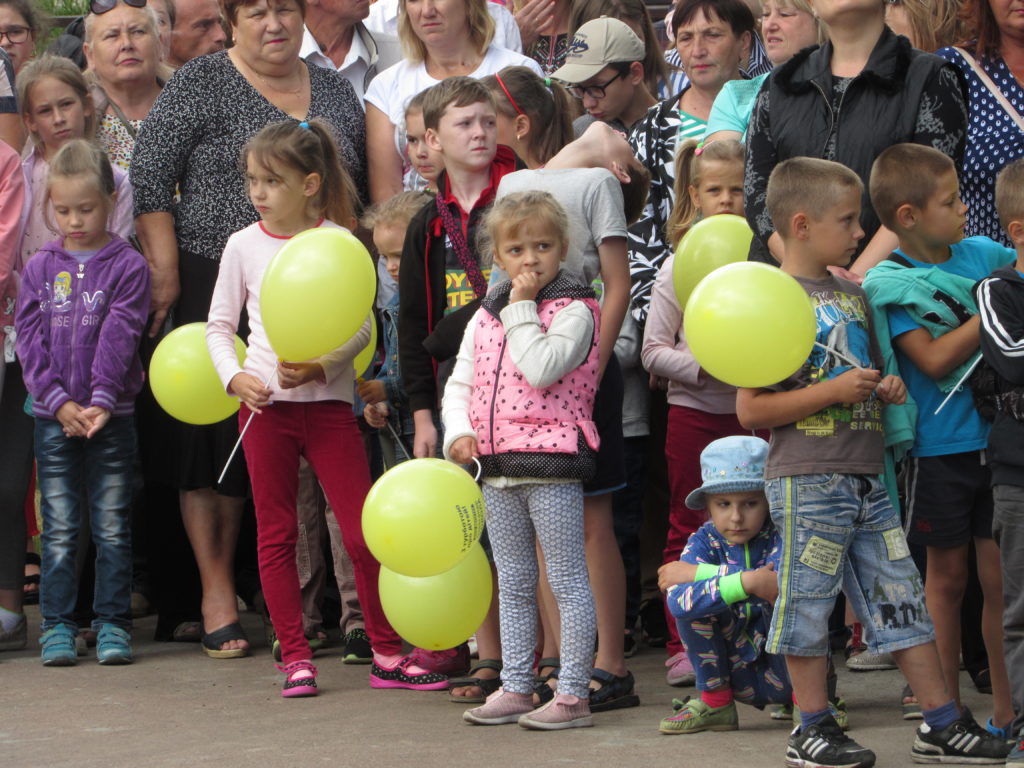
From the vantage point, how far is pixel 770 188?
457cm

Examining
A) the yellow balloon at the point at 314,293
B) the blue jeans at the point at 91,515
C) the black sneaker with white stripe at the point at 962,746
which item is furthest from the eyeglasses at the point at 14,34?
the black sneaker with white stripe at the point at 962,746

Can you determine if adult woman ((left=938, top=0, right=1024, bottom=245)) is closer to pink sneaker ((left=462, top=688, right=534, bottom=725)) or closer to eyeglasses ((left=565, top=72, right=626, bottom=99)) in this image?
eyeglasses ((left=565, top=72, right=626, bottom=99))

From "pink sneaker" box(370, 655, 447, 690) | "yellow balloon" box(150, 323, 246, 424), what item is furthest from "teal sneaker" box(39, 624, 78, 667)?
"pink sneaker" box(370, 655, 447, 690)

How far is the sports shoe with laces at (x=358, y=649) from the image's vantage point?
626 centimetres

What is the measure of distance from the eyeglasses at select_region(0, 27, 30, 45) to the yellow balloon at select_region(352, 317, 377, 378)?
10.1 ft

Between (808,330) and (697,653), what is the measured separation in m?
1.14

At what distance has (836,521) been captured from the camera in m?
4.35

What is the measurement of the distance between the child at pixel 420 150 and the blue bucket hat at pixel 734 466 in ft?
6.22

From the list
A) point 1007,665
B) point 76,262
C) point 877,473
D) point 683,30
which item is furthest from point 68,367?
point 1007,665

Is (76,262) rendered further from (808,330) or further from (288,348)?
(808,330)

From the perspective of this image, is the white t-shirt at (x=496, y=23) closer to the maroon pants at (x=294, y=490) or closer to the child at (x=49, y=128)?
the child at (x=49, y=128)

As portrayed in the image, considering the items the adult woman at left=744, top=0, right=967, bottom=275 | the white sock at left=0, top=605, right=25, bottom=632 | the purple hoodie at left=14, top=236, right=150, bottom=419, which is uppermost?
the adult woman at left=744, top=0, right=967, bottom=275

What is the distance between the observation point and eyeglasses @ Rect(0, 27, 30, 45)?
7867 mm

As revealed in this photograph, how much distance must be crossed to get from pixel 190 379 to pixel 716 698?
2.40 meters
